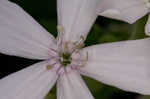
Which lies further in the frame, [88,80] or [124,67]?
[88,80]

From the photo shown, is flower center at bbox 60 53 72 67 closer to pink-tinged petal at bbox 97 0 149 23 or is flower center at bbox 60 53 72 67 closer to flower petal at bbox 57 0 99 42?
flower petal at bbox 57 0 99 42

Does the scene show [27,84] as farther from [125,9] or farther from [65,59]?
[125,9]

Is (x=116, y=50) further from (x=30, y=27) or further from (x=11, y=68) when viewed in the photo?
(x=11, y=68)

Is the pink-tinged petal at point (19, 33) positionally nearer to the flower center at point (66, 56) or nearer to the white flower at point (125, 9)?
the flower center at point (66, 56)

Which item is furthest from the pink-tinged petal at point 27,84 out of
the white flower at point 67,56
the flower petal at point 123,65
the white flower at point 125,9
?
the white flower at point 125,9

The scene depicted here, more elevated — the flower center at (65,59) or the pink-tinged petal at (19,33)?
the pink-tinged petal at (19,33)

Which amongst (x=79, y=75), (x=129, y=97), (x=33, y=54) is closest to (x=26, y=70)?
(x=33, y=54)

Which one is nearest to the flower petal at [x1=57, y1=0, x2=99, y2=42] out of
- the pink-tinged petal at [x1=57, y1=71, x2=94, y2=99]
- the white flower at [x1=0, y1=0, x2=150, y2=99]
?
the white flower at [x1=0, y1=0, x2=150, y2=99]
